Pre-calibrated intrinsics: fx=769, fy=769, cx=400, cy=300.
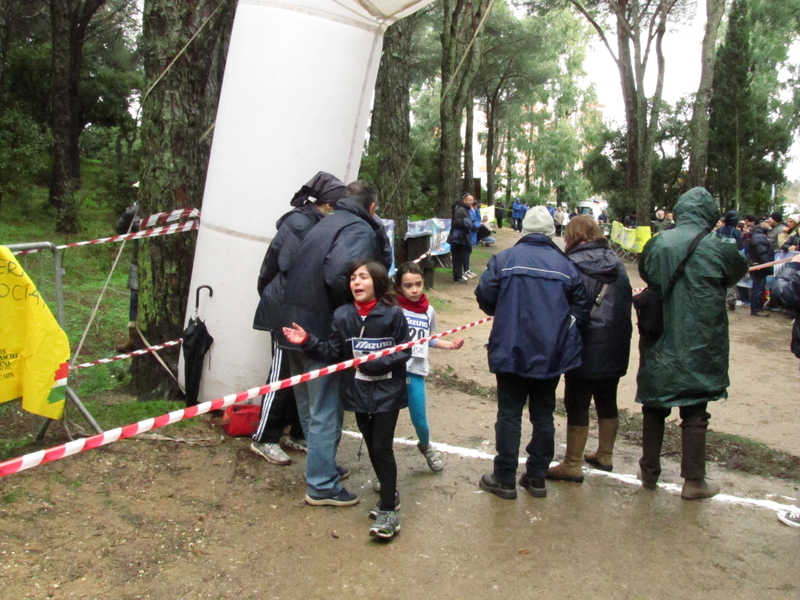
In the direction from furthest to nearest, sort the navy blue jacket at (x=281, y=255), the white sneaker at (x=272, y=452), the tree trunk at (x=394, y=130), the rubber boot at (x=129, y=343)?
the tree trunk at (x=394, y=130) → the rubber boot at (x=129, y=343) → the white sneaker at (x=272, y=452) → the navy blue jacket at (x=281, y=255)

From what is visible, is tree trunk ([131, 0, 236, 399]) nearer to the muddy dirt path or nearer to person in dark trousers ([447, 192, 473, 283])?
the muddy dirt path

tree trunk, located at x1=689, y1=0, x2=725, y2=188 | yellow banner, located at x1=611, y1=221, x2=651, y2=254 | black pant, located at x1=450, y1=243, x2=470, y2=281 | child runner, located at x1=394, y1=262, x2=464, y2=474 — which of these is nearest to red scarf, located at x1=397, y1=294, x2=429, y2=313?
child runner, located at x1=394, y1=262, x2=464, y2=474

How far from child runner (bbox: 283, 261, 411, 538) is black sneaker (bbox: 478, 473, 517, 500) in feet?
2.65

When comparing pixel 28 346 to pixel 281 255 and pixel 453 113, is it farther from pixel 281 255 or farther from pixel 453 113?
pixel 453 113

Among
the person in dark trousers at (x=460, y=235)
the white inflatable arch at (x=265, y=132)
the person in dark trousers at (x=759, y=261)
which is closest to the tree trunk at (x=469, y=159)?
the person in dark trousers at (x=460, y=235)

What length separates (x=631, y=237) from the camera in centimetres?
Answer: 2233

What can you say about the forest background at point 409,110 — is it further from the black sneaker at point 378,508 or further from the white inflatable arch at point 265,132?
the black sneaker at point 378,508

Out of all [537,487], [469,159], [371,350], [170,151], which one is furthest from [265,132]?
[469,159]

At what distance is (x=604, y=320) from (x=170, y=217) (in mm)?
3240

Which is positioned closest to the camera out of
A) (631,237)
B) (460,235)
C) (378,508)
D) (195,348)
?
(378,508)

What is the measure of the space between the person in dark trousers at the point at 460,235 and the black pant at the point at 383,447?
35.7 ft

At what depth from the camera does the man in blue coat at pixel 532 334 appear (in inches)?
171

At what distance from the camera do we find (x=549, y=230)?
15.3 ft

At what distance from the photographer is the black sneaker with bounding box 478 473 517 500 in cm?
455
